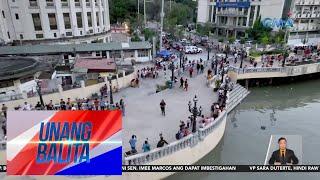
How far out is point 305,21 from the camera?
167ft

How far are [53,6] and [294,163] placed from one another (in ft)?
130

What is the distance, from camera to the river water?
15.5 metres

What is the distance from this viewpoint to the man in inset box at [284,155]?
5852 mm

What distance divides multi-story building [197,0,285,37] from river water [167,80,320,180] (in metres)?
21.0

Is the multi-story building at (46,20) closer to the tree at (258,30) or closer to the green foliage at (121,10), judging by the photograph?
the green foliage at (121,10)

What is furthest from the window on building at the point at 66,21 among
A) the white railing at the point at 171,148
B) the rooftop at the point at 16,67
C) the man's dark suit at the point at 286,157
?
the man's dark suit at the point at 286,157

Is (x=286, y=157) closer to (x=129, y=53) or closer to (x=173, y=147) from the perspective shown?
(x=173, y=147)

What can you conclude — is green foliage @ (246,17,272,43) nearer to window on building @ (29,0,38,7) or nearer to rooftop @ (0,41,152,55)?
rooftop @ (0,41,152,55)

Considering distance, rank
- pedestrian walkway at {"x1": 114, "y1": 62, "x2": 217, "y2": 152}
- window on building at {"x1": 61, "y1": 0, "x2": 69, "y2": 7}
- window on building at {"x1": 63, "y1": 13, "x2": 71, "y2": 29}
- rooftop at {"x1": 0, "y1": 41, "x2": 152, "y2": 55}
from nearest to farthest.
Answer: pedestrian walkway at {"x1": 114, "y1": 62, "x2": 217, "y2": 152}
rooftop at {"x1": 0, "y1": 41, "x2": 152, "y2": 55}
window on building at {"x1": 61, "y1": 0, "x2": 69, "y2": 7}
window on building at {"x1": 63, "y1": 13, "x2": 71, "y2": 29}

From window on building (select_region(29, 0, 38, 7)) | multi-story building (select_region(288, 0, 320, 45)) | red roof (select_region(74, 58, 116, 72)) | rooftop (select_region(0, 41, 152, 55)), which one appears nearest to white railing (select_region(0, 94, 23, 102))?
red roof (select_region(74, 58, 116, 72))

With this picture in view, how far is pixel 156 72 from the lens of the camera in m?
27.4

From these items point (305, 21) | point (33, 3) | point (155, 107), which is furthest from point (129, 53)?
point (305, 21)

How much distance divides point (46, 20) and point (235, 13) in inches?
1354

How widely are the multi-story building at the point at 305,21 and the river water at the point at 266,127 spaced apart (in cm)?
2000
